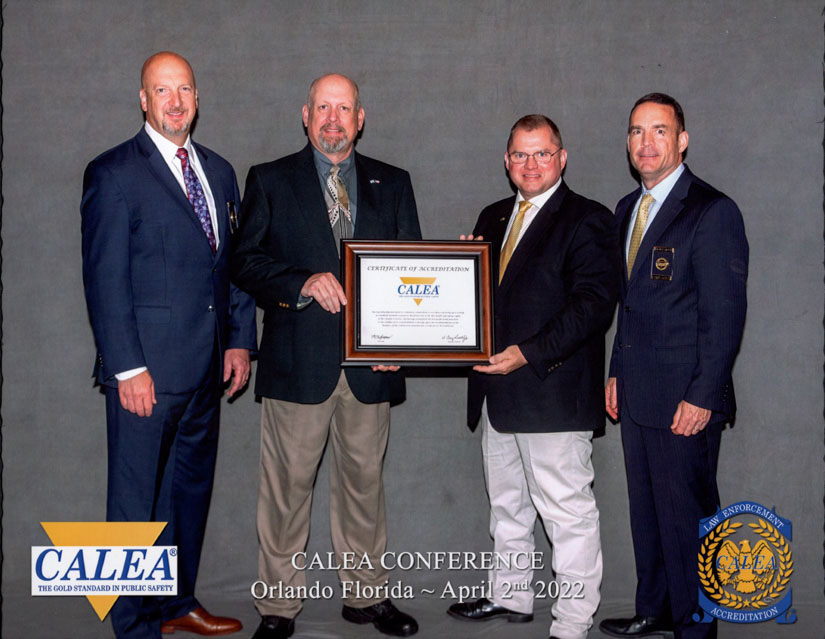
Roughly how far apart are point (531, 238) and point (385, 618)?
173cm

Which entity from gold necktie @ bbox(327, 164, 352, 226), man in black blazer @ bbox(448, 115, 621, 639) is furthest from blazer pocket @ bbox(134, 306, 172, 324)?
man in black blazer @ bbox(448, 115, 621, 639)

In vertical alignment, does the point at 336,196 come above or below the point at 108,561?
above

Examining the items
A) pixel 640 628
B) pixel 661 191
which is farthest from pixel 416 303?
pixel 640 628

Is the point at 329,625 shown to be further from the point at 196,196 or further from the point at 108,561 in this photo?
the point at 196,196

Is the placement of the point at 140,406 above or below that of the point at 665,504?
above

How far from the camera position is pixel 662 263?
2979mm

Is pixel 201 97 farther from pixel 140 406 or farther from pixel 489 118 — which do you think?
pixel 140 406

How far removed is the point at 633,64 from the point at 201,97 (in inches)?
86.9

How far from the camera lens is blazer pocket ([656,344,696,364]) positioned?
2.95m

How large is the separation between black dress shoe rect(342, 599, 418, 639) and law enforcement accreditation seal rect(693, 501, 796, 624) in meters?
1.16

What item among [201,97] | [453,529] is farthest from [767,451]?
[201,97]

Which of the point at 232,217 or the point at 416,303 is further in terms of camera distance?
the point at 232,217

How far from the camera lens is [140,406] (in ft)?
9.35

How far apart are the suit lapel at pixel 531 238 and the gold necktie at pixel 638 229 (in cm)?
35
